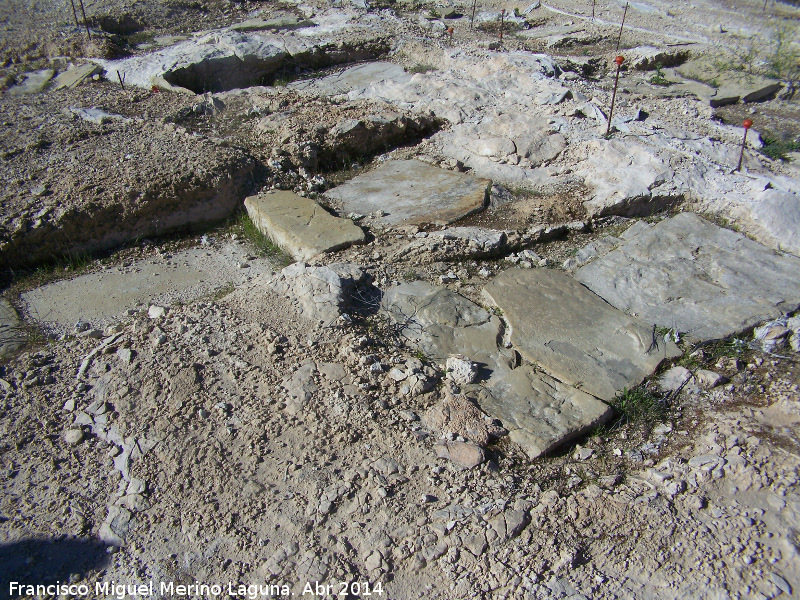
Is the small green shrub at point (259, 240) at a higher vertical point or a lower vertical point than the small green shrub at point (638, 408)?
higher

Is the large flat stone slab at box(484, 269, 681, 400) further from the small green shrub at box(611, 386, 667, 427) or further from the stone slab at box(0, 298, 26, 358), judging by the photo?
the stone slab at box(0, 298, 26, 358)

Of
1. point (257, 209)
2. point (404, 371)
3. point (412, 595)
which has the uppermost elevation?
point (257, 209)

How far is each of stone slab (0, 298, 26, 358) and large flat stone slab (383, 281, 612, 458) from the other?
2.02 m

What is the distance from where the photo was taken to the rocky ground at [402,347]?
2.18 m

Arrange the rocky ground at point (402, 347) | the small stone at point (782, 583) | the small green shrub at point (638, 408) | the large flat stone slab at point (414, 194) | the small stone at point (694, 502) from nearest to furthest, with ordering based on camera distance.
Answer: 1. the small stone at point (782, 583)
2. the rocky ground at point (402, 347)
3. the small stone at point (694, 502)
4. the small green shrub at point (638, 408)
5. the large flat stone slab at point (414, 194)

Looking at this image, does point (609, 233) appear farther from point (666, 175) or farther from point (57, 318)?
point (57, 318)

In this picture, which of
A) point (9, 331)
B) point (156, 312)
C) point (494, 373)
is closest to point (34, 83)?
point (9, 331)

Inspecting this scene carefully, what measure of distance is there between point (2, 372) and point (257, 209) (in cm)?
187

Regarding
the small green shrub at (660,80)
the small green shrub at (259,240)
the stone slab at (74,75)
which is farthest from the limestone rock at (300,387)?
the small green shrub at (660,80)

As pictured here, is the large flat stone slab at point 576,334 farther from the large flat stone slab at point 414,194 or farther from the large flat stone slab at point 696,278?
the large flat stone slab at point 414,194

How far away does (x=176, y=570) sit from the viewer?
212 centimetres

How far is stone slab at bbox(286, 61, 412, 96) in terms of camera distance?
5977 millimetres

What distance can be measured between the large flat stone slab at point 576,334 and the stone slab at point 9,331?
2.65m

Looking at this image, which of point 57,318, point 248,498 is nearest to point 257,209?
point 57,318
